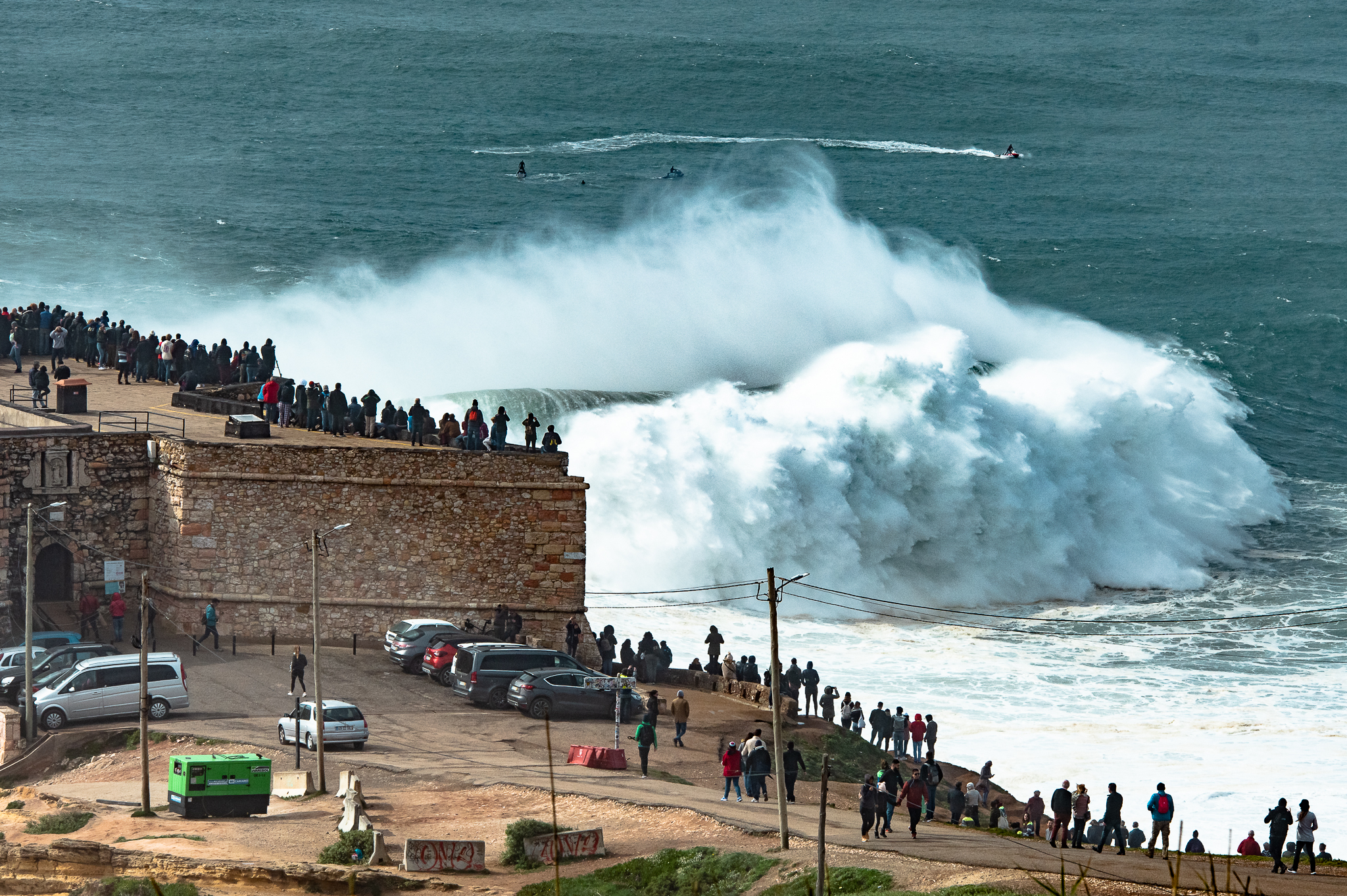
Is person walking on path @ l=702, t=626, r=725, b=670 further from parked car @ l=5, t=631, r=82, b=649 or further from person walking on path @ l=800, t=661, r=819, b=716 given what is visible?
parked car @ l=5, t=631, r=82, b=649

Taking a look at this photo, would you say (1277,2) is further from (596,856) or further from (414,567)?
(596,856)

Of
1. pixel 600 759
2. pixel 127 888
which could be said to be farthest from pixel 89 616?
pixel 127 888

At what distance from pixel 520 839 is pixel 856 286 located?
141 feet

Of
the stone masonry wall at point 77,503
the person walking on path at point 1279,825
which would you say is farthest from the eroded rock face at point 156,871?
the person walking on path at point 1279,825

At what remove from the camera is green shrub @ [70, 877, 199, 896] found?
20.3 meters

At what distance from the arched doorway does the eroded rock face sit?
1030cm

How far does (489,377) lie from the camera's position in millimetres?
51844

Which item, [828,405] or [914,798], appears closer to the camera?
[914,798]

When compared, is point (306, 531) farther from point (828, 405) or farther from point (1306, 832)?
point (828, 405)

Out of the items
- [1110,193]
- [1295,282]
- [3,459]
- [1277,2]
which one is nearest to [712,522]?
[3,459]

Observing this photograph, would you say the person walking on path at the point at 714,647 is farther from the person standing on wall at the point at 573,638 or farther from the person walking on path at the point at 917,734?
the person walking on path at the point at 917,734

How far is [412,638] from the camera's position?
102 ft

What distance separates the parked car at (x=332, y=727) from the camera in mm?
26562

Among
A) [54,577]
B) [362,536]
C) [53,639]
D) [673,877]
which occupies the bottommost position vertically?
[673,877]
